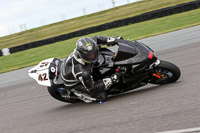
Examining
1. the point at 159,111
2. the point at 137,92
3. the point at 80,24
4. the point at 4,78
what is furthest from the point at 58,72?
the point at 80,24

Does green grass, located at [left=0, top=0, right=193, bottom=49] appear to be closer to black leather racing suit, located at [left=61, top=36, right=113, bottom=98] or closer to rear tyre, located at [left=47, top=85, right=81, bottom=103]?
rear tyre, located at [left=47, top=85, right=81, bottom=103]

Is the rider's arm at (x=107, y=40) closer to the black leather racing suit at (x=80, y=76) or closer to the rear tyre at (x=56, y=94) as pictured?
the black leather racing suit at (x=80, y=76)

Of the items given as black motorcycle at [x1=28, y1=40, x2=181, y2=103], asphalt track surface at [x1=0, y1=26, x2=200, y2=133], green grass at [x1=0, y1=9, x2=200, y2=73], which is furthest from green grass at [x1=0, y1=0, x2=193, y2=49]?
black motorcycle at [x1=28, y1=40, x2=181, y2=103]

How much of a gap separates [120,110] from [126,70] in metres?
0.78

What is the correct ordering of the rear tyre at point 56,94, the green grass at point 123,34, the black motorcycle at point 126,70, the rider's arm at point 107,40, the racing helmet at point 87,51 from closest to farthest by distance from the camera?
the racing helmet at point 87,51
the black motorcycle at point 126,70
the rider's arm at point 107,40
the rear tyre at point 56,94
the green grass at point 123,34

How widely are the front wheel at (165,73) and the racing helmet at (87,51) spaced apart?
1.15 m

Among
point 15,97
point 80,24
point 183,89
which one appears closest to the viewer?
point 183,89

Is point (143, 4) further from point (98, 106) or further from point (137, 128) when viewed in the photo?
point (137, 128)

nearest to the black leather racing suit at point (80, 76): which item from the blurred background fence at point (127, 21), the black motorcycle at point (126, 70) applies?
the black motorcycle at point (126, 70)

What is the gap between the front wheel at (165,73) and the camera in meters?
5.27

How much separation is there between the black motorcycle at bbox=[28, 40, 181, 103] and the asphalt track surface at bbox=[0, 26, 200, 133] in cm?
20

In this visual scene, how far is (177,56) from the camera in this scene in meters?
8.38

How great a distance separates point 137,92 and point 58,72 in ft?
5.43

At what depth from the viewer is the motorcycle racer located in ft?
16.9
